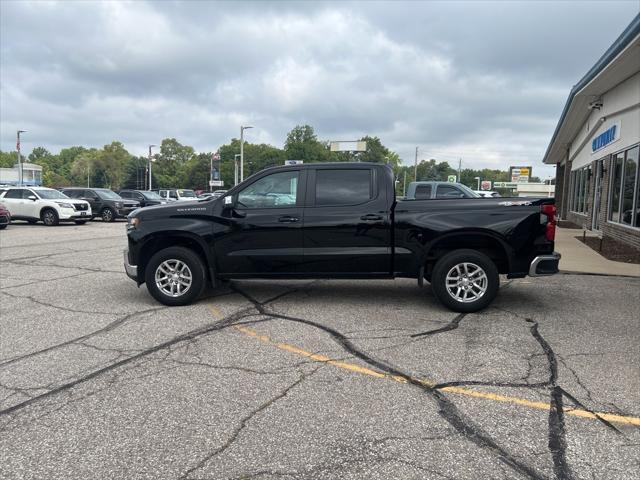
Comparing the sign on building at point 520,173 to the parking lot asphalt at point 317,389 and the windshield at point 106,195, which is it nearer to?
the windshield at point 106,195

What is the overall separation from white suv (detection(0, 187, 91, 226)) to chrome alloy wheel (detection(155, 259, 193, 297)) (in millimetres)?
17300

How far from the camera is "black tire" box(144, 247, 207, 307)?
6.56 m

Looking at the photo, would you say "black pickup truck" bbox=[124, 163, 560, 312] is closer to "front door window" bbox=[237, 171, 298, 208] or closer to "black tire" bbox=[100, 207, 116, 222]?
"front door window" bbox=[237, 171, 298, 208]

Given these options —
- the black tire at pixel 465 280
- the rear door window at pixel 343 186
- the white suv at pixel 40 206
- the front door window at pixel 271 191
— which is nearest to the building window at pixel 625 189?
the black tire at pixel 465 280

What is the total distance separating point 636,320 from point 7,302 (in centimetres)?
822

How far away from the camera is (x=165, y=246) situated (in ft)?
22.4

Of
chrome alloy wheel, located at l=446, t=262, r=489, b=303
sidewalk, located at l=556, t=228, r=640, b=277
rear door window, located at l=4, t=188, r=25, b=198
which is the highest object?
rear door window, located at l=4, t=188, r=25, b=198

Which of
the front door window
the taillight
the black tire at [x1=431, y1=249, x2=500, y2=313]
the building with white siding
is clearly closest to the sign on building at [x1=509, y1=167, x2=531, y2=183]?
the building with white siding

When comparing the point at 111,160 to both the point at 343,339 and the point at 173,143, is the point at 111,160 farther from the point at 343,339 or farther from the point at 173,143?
the point at 343,339

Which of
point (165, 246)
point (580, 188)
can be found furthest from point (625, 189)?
point (165, 246)

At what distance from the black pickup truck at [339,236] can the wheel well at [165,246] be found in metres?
0.01

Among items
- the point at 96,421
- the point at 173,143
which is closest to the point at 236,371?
the point at 96,421

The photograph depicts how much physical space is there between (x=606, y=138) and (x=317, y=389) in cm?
1617

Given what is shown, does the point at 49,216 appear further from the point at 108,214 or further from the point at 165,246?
the point at 165,246
